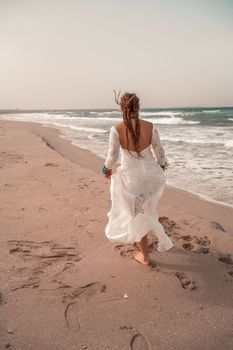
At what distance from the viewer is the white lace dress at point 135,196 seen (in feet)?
11.2

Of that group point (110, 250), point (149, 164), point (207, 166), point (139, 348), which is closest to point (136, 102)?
point (149, 164)

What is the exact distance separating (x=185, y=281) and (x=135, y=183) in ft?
3.49

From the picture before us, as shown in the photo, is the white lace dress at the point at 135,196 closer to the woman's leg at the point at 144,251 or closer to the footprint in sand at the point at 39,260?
the woman's leg at the point at 144,251

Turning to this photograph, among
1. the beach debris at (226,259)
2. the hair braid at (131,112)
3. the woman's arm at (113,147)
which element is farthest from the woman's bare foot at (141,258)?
the hair braid at (131,112)

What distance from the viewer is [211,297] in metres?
3.11

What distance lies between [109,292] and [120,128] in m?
1.56

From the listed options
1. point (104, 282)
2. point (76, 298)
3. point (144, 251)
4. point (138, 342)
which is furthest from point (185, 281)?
point (76, 298)

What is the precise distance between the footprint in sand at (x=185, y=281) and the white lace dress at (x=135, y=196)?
0.30 m

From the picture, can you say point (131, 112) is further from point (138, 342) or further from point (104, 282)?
point (138, 342)

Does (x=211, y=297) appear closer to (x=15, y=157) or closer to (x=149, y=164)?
(x=149, y=164)

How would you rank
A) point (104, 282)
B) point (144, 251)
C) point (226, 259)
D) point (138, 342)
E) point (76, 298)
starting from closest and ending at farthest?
1. point (138, 342)
2. point (76, 298)
3. point (104, 282)
4. point (144, 251)
5. point (226, 259)

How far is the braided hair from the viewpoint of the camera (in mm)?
3283

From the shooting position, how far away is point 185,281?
10.9ft

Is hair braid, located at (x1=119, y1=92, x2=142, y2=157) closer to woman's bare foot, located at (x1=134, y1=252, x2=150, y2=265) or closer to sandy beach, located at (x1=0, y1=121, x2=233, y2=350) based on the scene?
woman's bare foot, located at (x1=134, y1=252, x2=150, y2=265)
